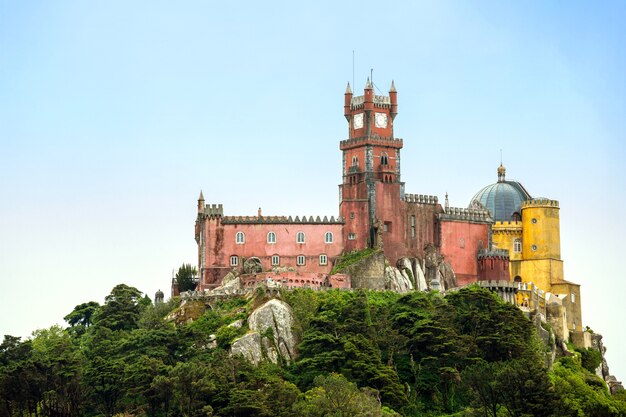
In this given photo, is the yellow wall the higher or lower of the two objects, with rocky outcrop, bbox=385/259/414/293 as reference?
higher

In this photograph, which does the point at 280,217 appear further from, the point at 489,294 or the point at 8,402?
the point at 8,402

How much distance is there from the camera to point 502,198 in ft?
498

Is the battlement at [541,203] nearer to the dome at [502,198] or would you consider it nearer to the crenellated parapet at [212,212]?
the dome at [502,198]

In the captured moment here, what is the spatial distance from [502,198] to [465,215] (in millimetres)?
7491

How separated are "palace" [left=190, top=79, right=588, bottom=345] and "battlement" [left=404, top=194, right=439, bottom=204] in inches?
3.7

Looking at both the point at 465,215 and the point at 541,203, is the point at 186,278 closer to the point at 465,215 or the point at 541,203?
Result: the point at 465,215

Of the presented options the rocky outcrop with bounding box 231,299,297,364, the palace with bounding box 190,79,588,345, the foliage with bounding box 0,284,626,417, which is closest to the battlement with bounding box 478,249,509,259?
the palace with bounding box 190,79,588,345

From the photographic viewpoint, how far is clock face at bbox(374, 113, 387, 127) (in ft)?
478

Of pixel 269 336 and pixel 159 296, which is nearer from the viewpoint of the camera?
pixel 269 336

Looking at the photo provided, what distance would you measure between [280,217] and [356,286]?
9863mm

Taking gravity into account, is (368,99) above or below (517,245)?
above

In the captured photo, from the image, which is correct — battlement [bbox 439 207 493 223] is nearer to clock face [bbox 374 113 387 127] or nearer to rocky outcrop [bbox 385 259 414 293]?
rocky outcrop [bbox 385 259 414 293]

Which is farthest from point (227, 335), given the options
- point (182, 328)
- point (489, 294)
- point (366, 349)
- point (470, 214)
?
point (470, 214)

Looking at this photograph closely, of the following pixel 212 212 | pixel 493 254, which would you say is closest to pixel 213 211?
pixel 212 212
